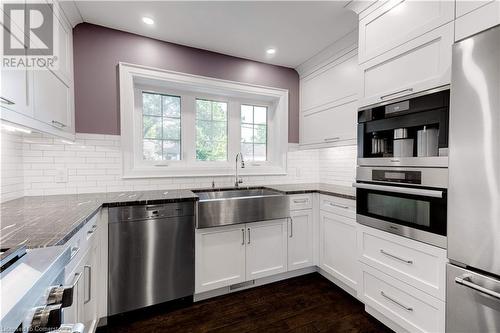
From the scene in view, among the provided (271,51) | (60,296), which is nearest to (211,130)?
(271,51)

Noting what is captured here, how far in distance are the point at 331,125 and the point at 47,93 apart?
2460mm

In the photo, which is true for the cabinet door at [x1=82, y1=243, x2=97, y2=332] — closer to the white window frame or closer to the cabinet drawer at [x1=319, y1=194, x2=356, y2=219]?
the white window frame

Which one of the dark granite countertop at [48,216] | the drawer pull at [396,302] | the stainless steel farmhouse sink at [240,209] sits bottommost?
the drawer pull at [396,302]

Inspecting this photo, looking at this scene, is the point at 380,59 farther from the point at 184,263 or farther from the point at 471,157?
the point at 184,263

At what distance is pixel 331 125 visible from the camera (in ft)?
8.29

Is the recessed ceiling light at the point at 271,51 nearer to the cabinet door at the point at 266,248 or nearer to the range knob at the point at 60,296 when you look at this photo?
the cabinet door at the point at 266,248

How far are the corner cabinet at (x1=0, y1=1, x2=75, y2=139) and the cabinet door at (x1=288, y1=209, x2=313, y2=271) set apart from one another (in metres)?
2.14

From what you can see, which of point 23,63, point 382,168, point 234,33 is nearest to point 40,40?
point 23,63

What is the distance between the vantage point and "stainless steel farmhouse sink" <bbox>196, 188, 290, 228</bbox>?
77.9 inches

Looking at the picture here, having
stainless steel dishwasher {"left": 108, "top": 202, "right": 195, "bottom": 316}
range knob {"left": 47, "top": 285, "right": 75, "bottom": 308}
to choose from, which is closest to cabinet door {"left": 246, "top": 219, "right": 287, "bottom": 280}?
stainless steel dishwasher {"left": 108, "top": 202, "right": 195, "bottom": 316}

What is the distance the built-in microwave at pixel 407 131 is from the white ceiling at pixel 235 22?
3.06 feet

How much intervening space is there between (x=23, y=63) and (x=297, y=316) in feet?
8.27

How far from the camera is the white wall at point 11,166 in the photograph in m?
1.65

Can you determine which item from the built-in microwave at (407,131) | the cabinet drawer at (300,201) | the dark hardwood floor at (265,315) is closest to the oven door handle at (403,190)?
the built-in microwave at (407,131)
